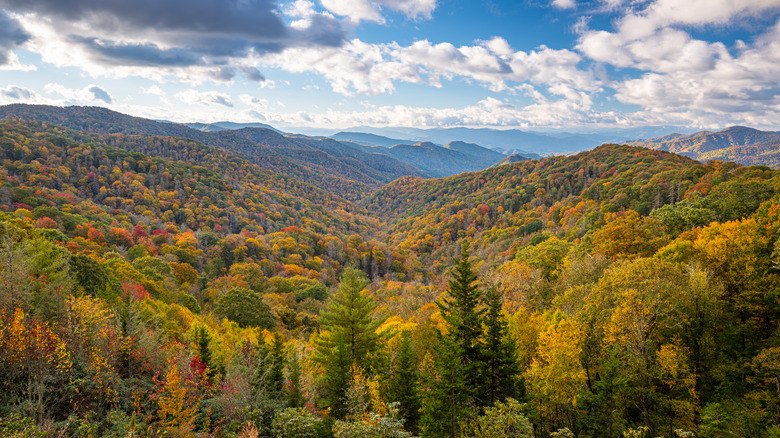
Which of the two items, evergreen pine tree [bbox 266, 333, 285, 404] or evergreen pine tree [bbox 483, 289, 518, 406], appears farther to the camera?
evergreen pine tree [bbox 266, 333, 285, 404]

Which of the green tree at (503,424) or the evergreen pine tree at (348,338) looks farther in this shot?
the evergreen pine tree at (348,338)

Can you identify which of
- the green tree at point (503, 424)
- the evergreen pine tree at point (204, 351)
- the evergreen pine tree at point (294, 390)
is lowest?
the evergreen pine tree at point (294, 390)

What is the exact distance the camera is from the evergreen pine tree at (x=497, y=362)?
22.4 metres

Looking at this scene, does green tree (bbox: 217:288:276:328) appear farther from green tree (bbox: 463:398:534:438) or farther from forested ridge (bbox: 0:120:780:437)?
green tree (bbox: 463:398:534:438)

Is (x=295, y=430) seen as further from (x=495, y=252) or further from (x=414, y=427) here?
(x=495, y=252)

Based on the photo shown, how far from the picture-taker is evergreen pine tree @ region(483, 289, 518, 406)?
2239cm

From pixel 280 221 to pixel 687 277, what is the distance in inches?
6062

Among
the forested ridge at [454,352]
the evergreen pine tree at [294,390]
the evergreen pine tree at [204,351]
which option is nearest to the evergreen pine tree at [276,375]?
the forested ridge at [454,352]

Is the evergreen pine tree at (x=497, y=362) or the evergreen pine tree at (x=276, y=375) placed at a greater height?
the evergreen pine tree at (x=497, y=362)

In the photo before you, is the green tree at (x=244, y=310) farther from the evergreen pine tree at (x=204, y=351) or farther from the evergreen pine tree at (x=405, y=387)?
the evergreen pine tree at (x=405, y=387)

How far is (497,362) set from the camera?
74.9 feet

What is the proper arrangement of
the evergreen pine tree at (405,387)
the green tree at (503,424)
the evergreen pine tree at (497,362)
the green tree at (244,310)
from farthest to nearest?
the green tree at (244,310)
the evergreen pine tree at (405,387)
the evergreen pine tree at (497,362)
the green tree at (503,424)

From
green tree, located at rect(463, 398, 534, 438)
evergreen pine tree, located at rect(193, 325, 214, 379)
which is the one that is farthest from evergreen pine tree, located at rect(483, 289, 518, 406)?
evergreen pine tree, located at rect(193, 325, 214, 379)

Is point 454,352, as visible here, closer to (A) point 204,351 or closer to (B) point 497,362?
(B) point 497,362
